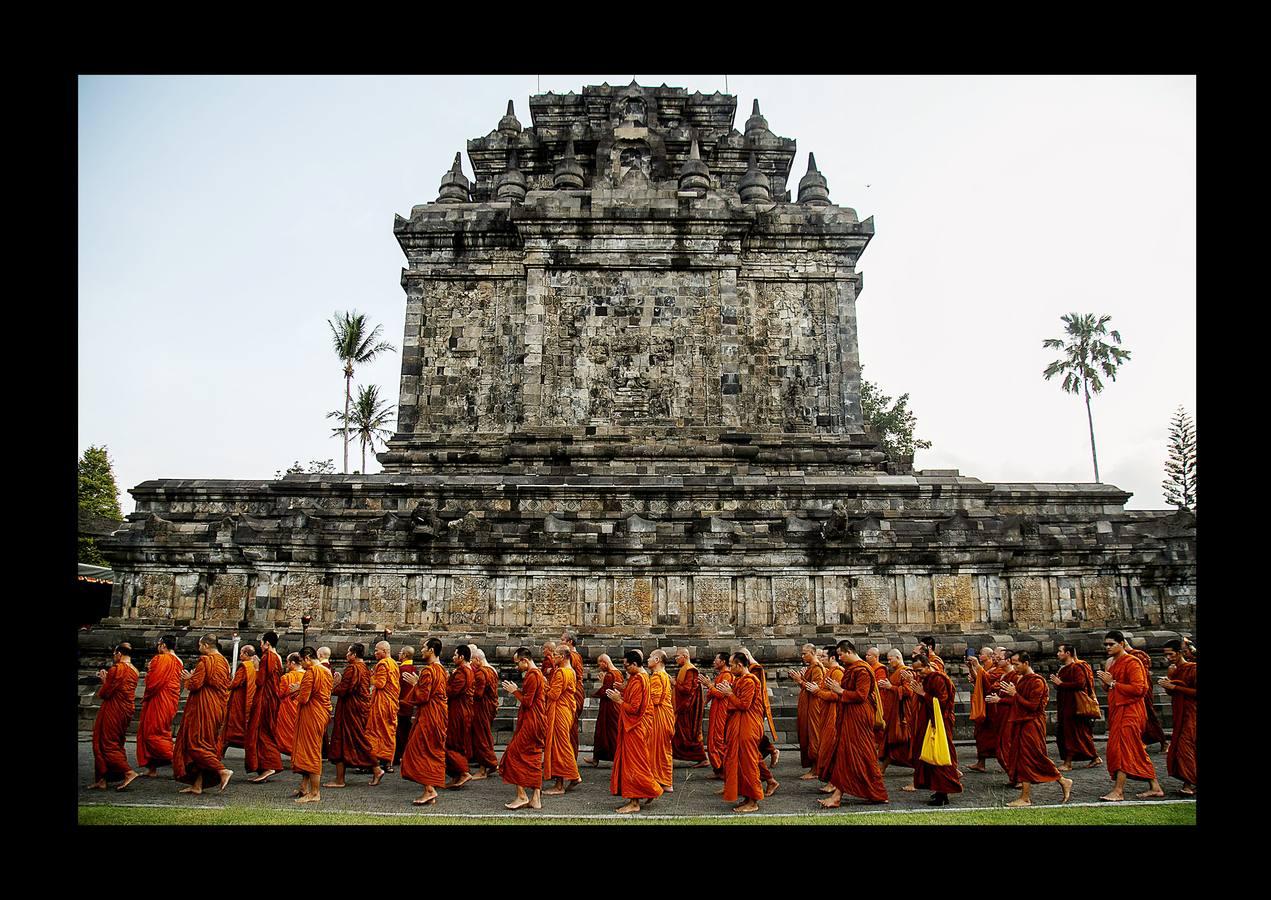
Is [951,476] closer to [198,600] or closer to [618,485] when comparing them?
[618,485]

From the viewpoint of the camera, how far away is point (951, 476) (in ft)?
63.6

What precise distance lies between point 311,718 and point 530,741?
2724 millimetres

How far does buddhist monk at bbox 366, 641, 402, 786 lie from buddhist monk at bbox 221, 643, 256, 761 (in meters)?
1.88

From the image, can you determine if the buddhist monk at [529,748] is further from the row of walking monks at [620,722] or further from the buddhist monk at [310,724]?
the buddhist monk at [310,724]

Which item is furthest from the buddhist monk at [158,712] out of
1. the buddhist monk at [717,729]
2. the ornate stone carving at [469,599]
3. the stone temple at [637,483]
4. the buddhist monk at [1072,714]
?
the buddhist monk at [1072,714]

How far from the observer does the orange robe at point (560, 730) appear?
9.80 meters

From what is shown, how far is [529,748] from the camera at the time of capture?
367 inches

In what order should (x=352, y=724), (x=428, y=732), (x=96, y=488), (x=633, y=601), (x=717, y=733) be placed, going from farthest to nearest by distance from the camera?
1. (x=96, y=488)
2. (x=633, y=601)
3. (x=717, y=733)
4. (x=352, y=724)
5. (x=428, y=732)

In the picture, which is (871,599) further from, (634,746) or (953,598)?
(634,746)

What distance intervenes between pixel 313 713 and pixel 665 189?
56.4 ft

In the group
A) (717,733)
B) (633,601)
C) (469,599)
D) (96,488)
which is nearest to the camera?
(717,733)

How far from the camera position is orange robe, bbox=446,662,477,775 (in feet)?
33.8

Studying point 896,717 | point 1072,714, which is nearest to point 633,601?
point 896,717
